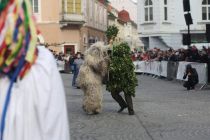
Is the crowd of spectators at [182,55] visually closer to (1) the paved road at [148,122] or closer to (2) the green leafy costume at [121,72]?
(1) the paved road at [148,122]

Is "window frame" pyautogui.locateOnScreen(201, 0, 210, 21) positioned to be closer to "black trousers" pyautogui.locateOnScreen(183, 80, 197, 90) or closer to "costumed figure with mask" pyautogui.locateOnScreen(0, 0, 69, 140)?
"black trousers" pyautogui.locateOnScreen(183, 80, 197, 90)

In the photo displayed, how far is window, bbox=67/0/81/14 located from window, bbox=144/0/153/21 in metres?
7.76

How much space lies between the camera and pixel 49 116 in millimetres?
3246

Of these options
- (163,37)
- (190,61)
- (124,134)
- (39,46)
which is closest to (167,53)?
(190,61)

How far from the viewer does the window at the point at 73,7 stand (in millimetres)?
58781

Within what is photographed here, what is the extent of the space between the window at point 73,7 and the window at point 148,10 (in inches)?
305

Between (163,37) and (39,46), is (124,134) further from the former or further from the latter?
(163,37)

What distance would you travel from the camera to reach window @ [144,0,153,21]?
54.5 m

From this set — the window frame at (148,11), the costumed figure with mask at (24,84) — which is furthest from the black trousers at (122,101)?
the window frame at (148,11)

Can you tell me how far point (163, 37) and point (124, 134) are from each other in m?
42.7

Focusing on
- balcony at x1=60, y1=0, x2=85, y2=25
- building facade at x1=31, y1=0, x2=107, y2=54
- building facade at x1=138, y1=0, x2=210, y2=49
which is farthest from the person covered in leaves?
balcony at x1=60, y1=0, x2=85, y2=25

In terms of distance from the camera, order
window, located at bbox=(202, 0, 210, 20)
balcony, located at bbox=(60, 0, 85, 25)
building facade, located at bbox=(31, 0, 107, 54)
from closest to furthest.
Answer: window, located at bbox=(202, 0, 210, 20) → building facade, located at bbox=(31, 0, 107, 54) → balcony, located at bbox=(60, 0, 85, 25)

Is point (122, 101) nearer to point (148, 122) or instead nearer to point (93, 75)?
point (93, 75)

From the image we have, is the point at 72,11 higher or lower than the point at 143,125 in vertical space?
higher
